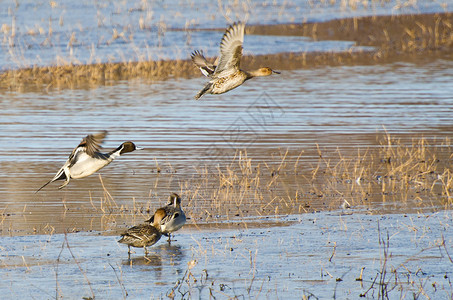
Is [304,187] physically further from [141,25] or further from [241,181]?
[141,25]

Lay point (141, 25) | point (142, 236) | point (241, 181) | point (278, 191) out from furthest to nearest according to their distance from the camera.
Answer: point (141, 25) → point (241, 181) → point (278, 191) → point (142, 236)

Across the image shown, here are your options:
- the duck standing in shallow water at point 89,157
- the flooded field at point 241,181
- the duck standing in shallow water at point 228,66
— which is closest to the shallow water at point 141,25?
the flooded field at point 241,181

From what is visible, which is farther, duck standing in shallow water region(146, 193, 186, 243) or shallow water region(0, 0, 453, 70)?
shallow water region(0, 0, 453, 70)

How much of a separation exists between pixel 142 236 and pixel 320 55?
62.4 ft

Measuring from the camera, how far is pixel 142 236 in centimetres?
760

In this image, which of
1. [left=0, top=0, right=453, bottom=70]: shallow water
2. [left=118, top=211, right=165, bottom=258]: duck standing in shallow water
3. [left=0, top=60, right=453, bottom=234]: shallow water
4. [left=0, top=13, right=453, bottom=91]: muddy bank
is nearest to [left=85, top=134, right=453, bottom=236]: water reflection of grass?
[left=0, top=60, right=453, bottom=234]: shallow water

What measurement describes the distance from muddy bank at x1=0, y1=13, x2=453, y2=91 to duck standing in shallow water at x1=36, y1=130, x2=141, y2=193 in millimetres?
12133

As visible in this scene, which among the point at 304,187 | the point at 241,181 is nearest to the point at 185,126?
the point at 241,181

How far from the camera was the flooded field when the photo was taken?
6.96m

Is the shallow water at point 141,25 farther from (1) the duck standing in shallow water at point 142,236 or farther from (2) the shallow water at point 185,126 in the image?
(1) the duck standing in shallow water at point 142,236

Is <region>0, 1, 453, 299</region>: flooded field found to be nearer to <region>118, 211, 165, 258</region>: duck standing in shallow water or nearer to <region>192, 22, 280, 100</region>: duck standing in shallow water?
<region>118, 211, 165, 258</region>: duck standing in shallow water

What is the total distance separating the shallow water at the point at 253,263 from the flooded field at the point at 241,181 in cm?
2

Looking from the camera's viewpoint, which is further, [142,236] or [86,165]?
[86,165]

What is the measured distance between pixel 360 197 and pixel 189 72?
13.4 m
